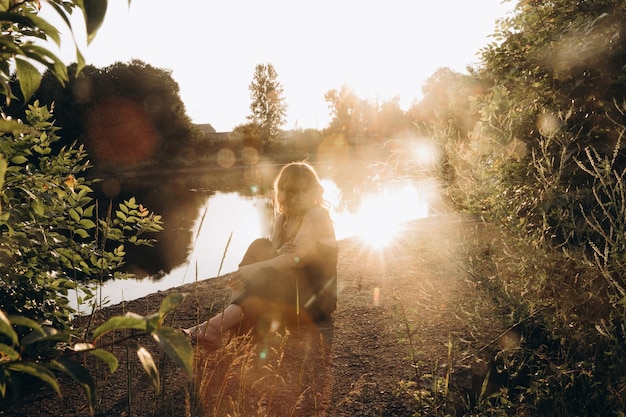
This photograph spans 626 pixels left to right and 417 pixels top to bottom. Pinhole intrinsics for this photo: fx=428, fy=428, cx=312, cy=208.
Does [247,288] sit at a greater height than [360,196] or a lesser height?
greater

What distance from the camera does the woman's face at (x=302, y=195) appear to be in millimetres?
4734

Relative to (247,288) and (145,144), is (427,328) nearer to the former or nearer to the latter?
(247,288)

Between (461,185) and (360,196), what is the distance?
17140mm

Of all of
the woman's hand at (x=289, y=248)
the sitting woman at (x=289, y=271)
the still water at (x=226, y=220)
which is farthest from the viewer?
the still water at (x=226, y=220)

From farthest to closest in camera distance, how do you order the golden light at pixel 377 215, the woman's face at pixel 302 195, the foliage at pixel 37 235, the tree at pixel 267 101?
the tree at pixel 267 101 → the golden light at pixel 377 215 → the woman's face at pixel 302 195 → the foliage at pixel 37 235

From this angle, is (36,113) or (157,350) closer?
(36,113)

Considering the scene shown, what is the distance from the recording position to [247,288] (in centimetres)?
410

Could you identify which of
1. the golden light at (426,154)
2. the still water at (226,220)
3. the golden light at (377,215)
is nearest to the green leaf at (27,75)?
the still water at (226,220)

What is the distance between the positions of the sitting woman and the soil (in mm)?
201

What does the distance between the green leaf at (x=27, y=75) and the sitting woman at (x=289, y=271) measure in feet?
10.1

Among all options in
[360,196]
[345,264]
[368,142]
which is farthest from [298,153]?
[345,264]

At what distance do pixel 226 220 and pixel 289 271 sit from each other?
11925 millimetres

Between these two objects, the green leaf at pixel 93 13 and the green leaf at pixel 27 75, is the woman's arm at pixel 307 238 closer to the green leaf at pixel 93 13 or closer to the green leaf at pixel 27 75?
the green leaf at pixel 27 75

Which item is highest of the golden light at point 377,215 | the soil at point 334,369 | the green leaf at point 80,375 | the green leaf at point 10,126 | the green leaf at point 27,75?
the green leaf at point 27,75
